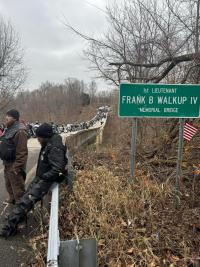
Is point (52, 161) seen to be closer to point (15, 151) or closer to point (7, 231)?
point (7, 231)

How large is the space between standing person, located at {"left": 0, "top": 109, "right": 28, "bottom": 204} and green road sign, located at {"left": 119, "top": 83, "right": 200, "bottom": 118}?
185 cm

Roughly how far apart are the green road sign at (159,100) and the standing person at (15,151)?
1.85 meters

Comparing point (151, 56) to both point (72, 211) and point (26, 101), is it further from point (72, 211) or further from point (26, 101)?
point (26, 101)

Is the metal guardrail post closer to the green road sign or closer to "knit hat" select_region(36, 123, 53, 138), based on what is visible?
"knit hat" select_region(36, 123, 53, 138)

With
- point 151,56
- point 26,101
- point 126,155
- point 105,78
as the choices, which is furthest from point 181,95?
point 26,101

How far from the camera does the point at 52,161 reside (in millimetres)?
5926

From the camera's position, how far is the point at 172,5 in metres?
10.3

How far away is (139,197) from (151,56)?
29.6ft

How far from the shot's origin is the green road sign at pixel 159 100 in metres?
6.44

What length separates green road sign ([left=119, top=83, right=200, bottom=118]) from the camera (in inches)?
254

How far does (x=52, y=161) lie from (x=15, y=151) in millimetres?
1322

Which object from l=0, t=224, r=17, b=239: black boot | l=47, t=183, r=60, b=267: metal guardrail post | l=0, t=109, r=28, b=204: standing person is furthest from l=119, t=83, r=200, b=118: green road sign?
l=47, t=183, r=60, b=267: metal guardrail post

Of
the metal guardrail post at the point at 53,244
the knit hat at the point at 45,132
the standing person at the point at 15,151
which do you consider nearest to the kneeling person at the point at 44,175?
the knit hat at the point at 45,132

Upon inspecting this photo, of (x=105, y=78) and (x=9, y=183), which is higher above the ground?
(x=105, y=78)
